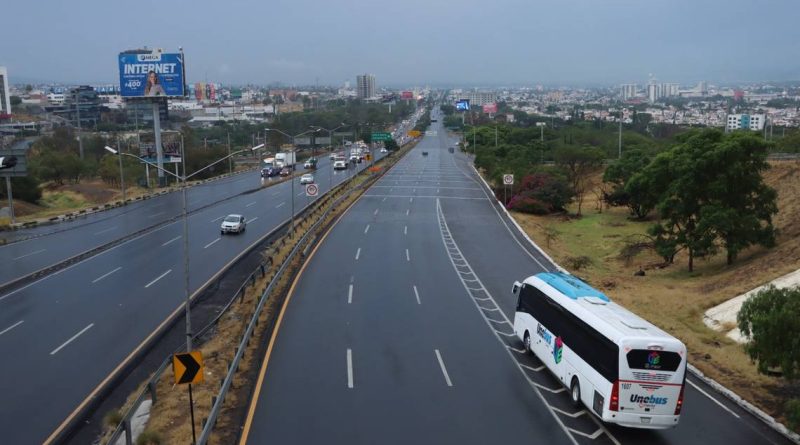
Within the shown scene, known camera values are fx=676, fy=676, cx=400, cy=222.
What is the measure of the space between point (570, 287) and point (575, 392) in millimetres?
3387

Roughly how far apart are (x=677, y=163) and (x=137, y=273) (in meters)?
26.9

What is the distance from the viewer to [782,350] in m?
14.7

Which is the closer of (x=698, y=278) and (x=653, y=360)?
(x=653, y=360)

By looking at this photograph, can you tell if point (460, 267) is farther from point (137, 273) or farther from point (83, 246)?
point (83, 246)

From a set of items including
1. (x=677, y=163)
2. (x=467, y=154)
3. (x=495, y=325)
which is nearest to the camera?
(x=495, y=325)

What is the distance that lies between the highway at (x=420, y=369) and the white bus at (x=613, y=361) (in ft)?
2.06

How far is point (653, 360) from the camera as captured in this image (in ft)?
46.7

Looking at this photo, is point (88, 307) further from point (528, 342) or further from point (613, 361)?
point (613, 361)

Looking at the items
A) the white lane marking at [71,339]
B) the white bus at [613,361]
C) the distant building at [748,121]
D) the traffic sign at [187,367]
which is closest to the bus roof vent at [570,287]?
the white bus at [613,361]

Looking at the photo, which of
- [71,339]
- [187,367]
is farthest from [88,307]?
[187,367]

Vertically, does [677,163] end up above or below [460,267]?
above

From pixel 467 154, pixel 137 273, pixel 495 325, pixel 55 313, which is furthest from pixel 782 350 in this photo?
pixel 467 154

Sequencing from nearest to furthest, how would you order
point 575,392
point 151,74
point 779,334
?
point 779,334, point 575,392, point 151,74

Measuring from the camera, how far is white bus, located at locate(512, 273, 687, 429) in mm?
14250
